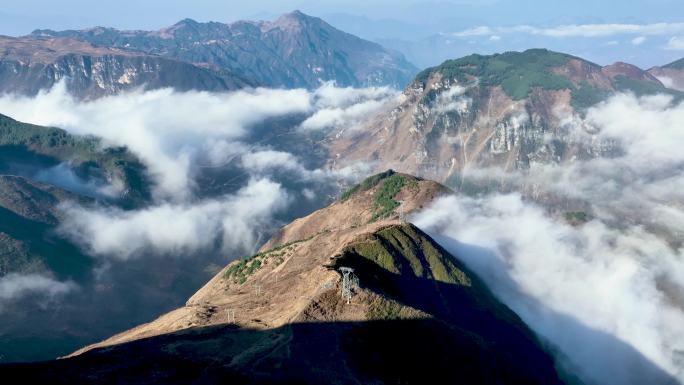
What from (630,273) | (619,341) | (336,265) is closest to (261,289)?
(336,265)

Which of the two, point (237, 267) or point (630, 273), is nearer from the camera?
point (237, 267)

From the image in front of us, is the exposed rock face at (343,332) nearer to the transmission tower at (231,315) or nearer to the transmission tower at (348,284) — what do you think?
the transmission tower at (231,315)

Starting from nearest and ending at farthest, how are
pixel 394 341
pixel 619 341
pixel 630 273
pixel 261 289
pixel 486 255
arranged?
pixel 394 341 < pixel 261 289 < pixel 619 341 < pixel 486 255 < pixel 630 273

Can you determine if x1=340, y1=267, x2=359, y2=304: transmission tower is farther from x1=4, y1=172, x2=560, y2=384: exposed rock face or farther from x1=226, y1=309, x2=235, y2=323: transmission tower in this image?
x1=226, y1=309, x2=235, y2=323: transmission tower

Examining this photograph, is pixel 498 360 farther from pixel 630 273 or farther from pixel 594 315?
pixel 630 273

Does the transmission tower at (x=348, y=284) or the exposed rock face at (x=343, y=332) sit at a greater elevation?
the transmission tower at (x=348, y=284)

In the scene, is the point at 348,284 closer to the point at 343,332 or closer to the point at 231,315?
the point at 343,332

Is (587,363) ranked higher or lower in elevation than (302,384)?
lower

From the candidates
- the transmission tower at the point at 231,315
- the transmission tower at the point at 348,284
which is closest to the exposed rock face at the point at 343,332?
the transmission tower at the point at 231,315

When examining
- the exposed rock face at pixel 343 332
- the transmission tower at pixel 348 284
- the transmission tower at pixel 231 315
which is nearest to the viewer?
the exposed rock face at pixel 343 332
